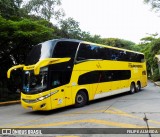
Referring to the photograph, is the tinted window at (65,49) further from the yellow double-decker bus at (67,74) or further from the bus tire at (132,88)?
the bus tire at (132,88)

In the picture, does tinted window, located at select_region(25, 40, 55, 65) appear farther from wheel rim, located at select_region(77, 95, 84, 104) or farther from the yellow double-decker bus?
wheel rim, located at select_region(77, 95, 84, 104)

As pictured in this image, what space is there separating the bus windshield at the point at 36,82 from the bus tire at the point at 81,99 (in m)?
2.69

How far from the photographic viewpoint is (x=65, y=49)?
547 inches

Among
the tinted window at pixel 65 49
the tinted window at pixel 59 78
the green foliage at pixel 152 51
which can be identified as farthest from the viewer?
the green foliage at pixel 152 51

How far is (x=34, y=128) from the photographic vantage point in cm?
923

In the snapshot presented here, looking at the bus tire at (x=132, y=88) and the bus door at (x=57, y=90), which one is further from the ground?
the bus door at (x=57, y=90)

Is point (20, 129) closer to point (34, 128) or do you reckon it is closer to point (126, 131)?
point (34, 128)

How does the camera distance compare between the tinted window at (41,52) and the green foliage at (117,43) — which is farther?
the green foliage at (117,43)

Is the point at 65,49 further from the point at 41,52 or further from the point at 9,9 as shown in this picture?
the point at 9,9

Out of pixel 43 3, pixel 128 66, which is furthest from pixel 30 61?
pixel 43 3

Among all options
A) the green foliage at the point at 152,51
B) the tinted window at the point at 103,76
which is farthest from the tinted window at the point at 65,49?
the green foliage at the point at 152,51

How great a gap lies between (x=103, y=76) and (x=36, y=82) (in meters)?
5.68

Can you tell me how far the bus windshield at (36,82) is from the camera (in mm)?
12461

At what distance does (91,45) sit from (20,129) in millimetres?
8333
